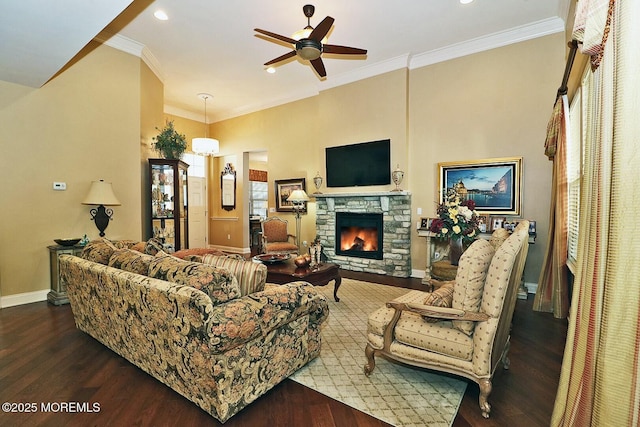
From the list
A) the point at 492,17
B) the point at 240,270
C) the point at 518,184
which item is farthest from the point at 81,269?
the point at 492,17

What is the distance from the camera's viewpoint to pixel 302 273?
11.3 feet

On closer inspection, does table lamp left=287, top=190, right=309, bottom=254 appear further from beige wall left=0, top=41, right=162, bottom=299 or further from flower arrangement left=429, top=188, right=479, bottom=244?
flower arrangement left=429, top=188, right=479, bottom=244

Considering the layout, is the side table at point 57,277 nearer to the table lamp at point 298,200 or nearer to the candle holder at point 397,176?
the table lamp at point 298,200

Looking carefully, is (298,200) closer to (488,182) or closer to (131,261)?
(488,182)

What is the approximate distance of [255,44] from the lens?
483cm

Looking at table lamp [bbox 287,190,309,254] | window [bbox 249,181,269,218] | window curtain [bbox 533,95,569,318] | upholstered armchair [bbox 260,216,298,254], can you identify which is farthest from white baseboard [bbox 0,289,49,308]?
window curtain [bbox 533,95,569,318]

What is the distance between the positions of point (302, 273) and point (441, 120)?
3721mm

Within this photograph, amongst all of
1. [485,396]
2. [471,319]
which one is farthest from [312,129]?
[485,396]

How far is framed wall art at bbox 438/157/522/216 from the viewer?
456 cm

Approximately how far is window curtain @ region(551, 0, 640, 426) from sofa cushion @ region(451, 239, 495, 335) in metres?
0.57

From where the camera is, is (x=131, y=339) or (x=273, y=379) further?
(x=131, y=339)

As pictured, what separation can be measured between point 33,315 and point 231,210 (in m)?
5.13

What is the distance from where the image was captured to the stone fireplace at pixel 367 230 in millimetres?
5477

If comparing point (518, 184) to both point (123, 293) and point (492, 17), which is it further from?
point (123, 293)
